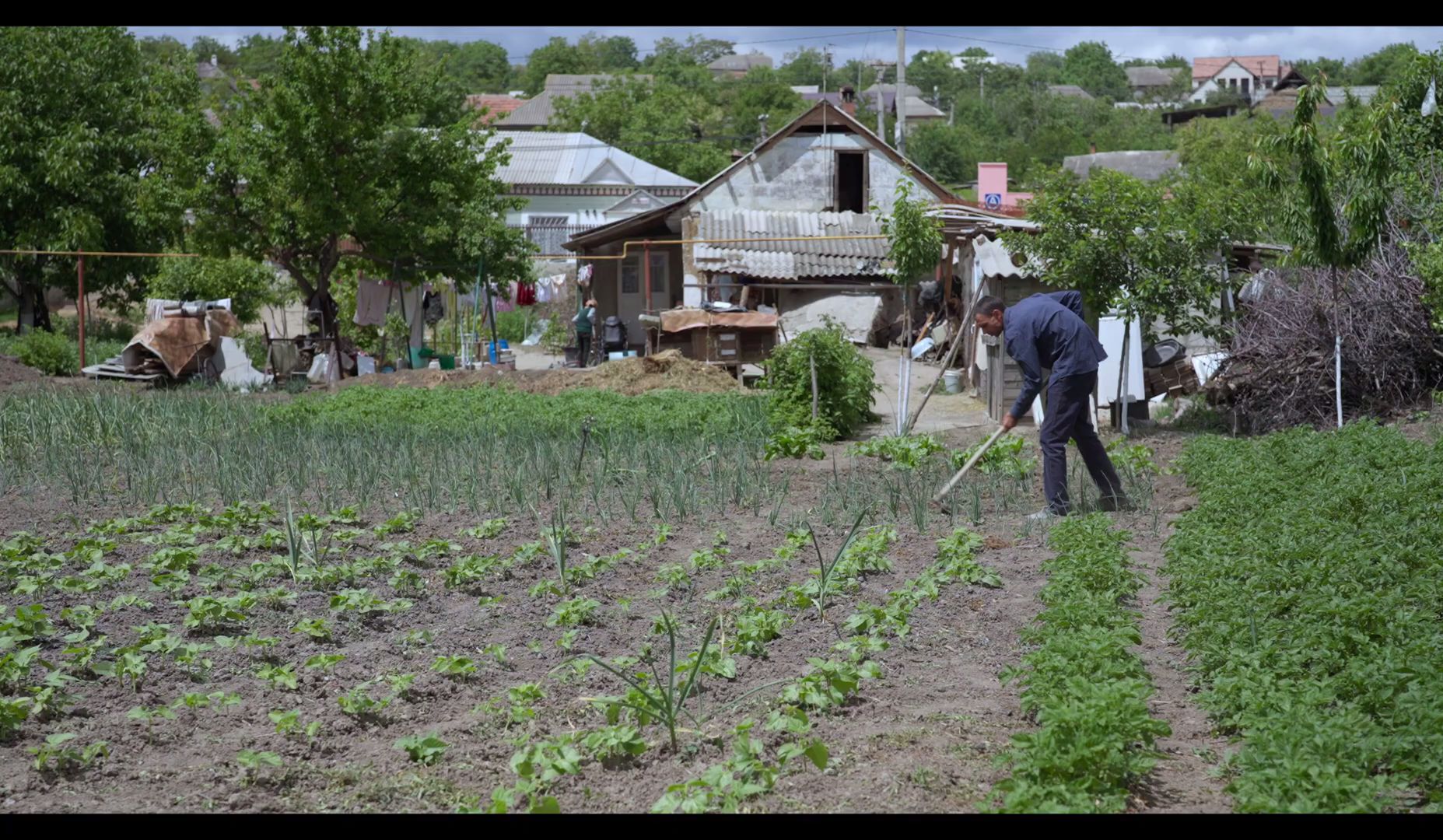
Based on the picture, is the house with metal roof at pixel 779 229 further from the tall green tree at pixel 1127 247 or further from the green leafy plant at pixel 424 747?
the green leafy plant at pixel 424 747

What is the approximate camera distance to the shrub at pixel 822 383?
44.3 feet

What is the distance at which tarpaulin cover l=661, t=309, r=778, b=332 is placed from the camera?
19.8 metres

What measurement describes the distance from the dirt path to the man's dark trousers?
1.23 metres

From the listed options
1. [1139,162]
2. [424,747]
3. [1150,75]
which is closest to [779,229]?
[424,747]

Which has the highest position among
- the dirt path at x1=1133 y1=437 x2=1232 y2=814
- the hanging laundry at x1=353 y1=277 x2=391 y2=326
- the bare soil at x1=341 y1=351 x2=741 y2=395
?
the hanging laundry at x1=353 y1=277 x2=391 y2=326

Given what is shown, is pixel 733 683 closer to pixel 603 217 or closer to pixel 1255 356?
pixel 1255 356

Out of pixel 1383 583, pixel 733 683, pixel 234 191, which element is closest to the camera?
pixel 733 683

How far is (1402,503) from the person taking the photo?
739cm

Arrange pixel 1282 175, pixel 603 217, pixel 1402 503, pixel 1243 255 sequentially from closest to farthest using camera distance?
pixel 1402 503 < pixel 1282 175 < pixel 1243 255 < pixel 603 217

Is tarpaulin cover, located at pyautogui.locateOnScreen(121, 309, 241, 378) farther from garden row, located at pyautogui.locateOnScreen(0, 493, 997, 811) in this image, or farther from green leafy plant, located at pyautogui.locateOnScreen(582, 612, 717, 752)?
green leafy plant, located at pyautogui.locateOnScreen(582, 612, 717, 752)

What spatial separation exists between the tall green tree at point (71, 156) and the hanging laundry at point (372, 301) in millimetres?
4610

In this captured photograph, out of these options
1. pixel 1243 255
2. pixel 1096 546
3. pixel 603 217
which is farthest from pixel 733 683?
pixel 603 217

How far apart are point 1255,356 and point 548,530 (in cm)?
930

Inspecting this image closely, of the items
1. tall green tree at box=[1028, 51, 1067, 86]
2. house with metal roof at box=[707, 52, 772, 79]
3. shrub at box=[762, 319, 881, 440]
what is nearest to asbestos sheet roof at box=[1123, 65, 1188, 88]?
tall green tree at box=[1028, 51, 1067, 86]
